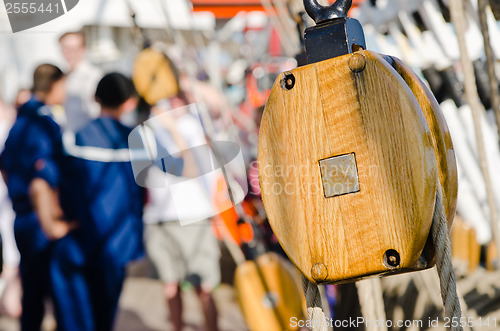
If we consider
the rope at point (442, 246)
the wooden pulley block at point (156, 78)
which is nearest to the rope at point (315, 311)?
the rope at point (442, 246)

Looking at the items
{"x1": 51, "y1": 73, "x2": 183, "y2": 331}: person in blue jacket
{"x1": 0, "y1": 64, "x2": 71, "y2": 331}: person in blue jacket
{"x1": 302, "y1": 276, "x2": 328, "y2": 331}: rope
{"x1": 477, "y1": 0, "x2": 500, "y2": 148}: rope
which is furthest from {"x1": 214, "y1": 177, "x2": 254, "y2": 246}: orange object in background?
{"x1": 302, "y1": 276, "x2": 328, "y2": 331}: rope

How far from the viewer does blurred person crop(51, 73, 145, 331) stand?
212 centimetres

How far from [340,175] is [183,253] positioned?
1.91 meters

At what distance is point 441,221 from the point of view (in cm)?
56

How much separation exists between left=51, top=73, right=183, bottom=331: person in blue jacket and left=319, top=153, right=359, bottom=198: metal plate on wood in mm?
1624

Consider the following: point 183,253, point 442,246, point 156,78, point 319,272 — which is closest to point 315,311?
point 319,272

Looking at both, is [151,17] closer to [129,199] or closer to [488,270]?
[129,199]

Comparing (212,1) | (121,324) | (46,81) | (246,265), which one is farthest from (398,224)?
(212,1)

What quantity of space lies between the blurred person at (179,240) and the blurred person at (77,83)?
26.1 inches

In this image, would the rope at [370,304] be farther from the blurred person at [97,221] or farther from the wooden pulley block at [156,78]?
the wooden pulley block at [156,78]

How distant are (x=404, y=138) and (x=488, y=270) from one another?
187cm

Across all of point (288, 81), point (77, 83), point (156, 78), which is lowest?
point (288, 81)

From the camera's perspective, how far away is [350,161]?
23.0 inches

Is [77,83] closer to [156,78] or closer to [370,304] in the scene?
[156,78]
